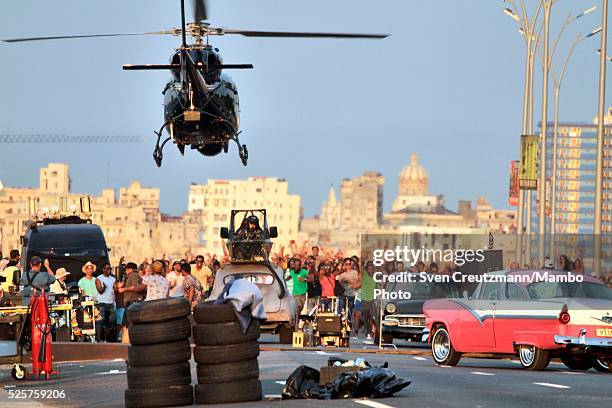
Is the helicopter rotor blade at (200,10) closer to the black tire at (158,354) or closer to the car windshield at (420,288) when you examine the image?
the car windshield at (420,288)

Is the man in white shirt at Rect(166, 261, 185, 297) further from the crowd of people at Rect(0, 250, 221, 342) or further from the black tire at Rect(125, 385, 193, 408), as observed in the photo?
the black tire at Rect(125, 385, 193, 408)

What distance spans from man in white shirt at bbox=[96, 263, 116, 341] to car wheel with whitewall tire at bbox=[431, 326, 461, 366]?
7.78 m

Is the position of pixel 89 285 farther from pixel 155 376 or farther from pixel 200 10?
pixel 155 376

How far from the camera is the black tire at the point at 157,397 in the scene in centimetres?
2050

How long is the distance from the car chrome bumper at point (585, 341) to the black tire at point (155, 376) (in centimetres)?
742

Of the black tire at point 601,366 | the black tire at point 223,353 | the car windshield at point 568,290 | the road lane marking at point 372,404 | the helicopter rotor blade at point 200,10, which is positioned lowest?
the black tire at point 601,366

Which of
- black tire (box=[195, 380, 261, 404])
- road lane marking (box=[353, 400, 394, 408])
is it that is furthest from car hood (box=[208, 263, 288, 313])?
road lane marking (box=[353, 400, 394, 408])

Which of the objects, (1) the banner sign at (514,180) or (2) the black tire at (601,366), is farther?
(1) the banner sign at (514,180)

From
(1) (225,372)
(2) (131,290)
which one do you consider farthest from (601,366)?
(2) (131,290)

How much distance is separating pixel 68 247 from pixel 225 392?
70.5ft

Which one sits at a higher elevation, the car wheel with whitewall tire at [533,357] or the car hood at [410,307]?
the car hood at [410,307]

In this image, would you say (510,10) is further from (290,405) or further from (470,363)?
(290,405)

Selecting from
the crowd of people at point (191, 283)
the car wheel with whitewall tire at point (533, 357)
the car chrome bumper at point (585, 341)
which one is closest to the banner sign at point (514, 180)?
the crowd of people at point (191, 283)

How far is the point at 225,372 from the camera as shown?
2069 cm
